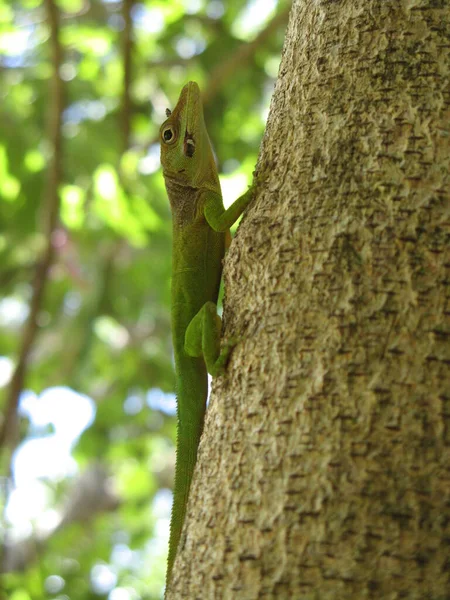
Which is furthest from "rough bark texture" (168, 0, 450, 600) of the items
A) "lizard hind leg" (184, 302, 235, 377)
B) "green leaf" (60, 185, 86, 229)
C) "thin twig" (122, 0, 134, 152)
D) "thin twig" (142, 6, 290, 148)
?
"green leaf" (60, 185, 86, 229)

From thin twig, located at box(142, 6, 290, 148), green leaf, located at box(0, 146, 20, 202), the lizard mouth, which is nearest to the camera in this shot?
the lizard mouth

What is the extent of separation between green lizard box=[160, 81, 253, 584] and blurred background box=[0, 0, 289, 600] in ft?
2.72

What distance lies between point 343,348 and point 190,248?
181 centimetres

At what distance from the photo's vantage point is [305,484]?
1510 millimetres

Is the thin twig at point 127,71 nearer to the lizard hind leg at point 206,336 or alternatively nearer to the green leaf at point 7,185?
the green leaf at point 7,185

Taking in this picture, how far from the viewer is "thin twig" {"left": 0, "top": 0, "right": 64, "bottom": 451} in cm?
468

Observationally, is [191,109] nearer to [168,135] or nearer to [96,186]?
[168,135]

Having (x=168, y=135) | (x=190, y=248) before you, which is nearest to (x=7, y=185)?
(x=168, y=135)

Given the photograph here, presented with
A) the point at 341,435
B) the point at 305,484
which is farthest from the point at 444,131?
the point at 305,484

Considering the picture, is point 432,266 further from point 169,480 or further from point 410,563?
point 169,480

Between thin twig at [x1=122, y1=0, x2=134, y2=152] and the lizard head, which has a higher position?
thin twig at [x1=122, y1=0, x2=134, y2=152]

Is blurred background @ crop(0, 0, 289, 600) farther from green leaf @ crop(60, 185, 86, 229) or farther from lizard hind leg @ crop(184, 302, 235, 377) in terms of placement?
lizard hind leg @ crop(184, 302, 235, 377)

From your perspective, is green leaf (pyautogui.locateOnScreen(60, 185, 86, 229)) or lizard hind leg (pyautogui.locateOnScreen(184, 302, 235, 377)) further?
green leaf (pyautogui.locateOnScreen(60, 185, 86, 229))

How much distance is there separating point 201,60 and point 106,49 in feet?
2.67
